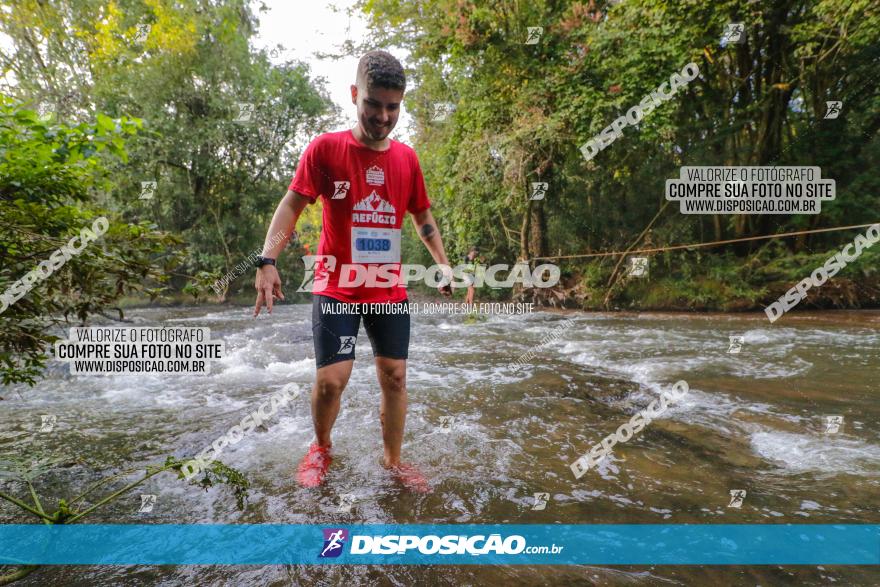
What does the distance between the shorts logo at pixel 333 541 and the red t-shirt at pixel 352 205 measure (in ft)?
3.46

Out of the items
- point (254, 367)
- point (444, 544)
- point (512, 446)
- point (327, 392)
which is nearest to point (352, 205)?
point (327, 392)

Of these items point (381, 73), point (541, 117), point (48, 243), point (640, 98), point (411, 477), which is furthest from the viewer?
point (541, 117)

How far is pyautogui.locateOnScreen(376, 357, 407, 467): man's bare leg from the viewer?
2.34m

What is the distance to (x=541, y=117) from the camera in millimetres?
10844

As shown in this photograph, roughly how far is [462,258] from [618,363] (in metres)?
10.3

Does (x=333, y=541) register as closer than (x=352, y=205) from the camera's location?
Yes

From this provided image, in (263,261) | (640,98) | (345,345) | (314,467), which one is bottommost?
(314,467)

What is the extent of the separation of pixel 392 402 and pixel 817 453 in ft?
8.24

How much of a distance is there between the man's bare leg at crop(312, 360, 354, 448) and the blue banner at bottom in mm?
615

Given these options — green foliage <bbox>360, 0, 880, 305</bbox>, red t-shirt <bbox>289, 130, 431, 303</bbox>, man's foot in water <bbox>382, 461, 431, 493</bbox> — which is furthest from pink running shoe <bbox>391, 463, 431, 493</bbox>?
green foliage <bbox>360, 0, 880, 305</bbox>

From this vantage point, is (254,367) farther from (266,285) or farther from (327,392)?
(266,285)

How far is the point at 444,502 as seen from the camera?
208 cm

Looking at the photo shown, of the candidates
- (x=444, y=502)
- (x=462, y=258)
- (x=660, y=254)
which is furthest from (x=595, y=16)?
(x=444, y=502)

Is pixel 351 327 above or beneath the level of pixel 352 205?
beneath
